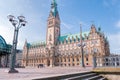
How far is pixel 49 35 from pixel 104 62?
260 feet

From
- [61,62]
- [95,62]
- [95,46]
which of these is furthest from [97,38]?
[95,62]

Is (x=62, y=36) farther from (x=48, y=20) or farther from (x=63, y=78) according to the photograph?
(x=63, y=78)

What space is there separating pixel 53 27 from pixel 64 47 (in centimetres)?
1671

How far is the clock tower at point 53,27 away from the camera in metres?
97.9

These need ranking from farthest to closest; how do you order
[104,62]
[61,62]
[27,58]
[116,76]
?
[27,58]
[61,62]
[104,62]
[116,76]

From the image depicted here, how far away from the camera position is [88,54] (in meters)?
77.3

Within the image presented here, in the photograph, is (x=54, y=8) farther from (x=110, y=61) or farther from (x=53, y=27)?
(x=110, y=61)

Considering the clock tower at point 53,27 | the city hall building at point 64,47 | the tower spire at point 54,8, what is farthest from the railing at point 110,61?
the tower spire at point 54,8

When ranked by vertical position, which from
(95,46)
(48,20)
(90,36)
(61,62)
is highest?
(48,20)

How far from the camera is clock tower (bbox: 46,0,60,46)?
97.9 meters

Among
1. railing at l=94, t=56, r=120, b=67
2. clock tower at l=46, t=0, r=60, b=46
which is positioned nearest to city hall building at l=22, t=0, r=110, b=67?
clock tower at l=46, t=0, r=60, b=46

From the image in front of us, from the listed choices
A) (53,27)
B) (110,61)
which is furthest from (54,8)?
(110,61)

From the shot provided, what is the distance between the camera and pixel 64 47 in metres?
93.9

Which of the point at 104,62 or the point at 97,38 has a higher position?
the point at 97,38
